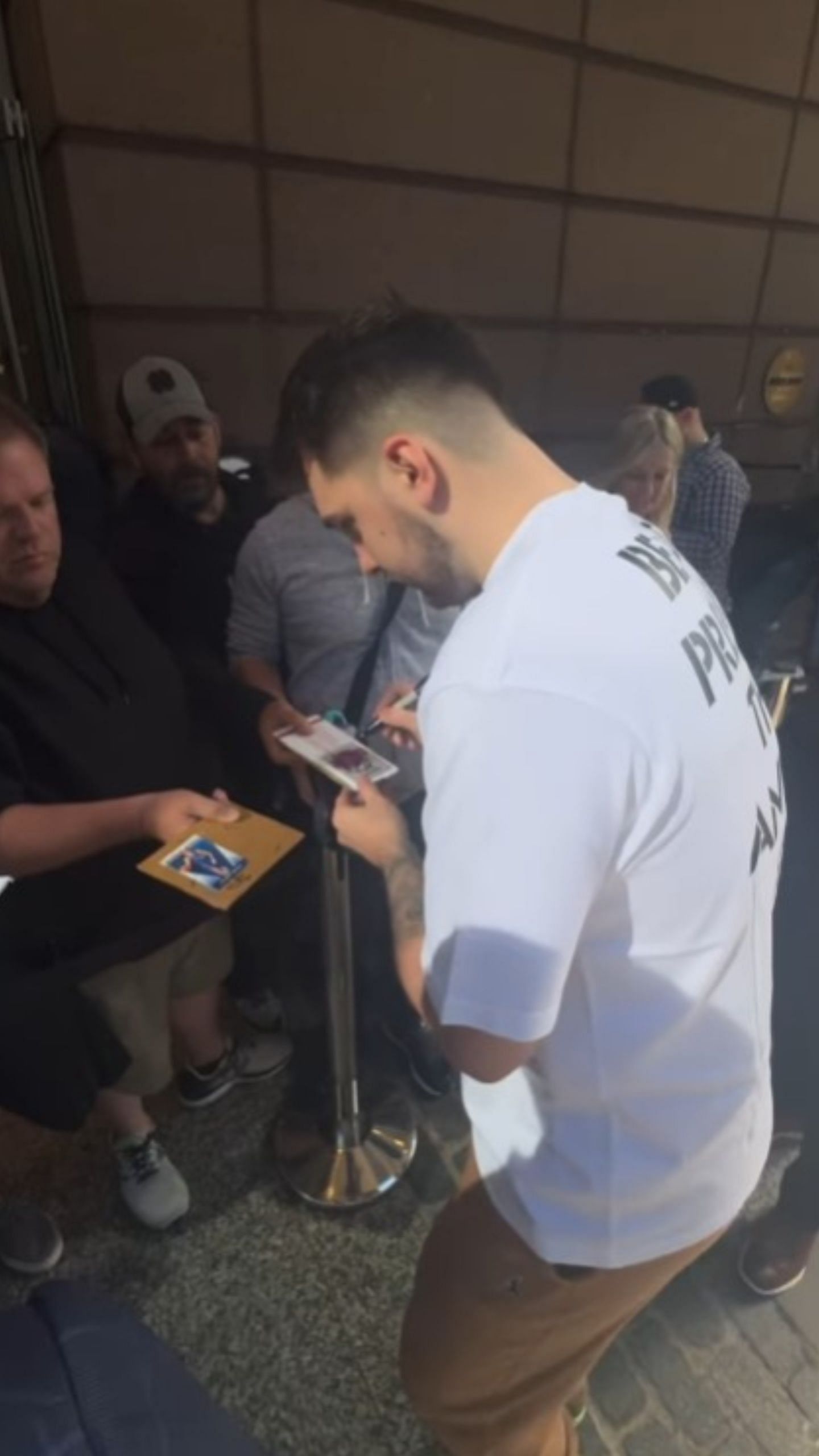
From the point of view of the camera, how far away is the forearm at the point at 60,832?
1489 mm

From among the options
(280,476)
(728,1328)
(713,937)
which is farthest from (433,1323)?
(280,476)

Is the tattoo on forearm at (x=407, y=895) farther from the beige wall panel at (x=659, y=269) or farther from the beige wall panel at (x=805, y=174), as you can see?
the beige wall panel at (x=805, y=174)

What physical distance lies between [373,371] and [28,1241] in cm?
212

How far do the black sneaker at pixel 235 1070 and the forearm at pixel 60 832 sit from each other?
1058mm

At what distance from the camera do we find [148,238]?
10.1ft

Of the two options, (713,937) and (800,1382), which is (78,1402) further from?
(800,1382)

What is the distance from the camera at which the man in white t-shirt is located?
78 cm

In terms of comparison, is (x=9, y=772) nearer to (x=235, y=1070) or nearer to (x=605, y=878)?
(x=605, y=878)

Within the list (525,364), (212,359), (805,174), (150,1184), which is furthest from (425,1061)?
(805,174)

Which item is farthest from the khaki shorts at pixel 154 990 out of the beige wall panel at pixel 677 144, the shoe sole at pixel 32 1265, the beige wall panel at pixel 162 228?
the beige wall panel at pixel 677 144

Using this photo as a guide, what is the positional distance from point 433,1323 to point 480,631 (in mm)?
→ 1096

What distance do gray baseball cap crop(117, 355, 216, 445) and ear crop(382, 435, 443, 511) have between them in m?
1.87

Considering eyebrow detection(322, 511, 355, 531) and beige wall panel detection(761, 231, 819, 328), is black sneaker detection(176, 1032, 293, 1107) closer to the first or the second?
eyebrow detection(322, 511, 355, 531)

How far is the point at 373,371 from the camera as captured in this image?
3.48ft
